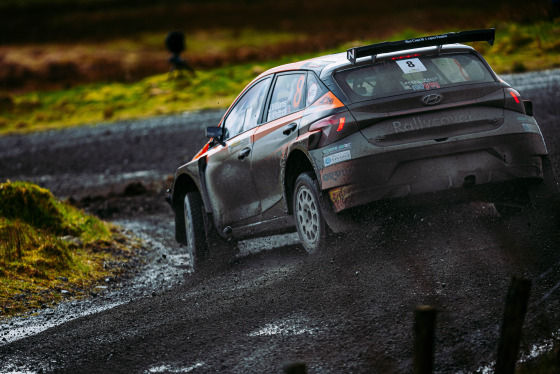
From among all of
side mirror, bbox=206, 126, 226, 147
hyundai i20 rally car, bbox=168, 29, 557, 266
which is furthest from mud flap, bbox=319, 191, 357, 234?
side mirror, bbox=206, 126, 226, 147

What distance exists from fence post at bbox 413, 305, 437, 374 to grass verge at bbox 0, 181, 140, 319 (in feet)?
17.2

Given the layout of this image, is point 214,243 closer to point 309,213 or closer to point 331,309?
point 309,213

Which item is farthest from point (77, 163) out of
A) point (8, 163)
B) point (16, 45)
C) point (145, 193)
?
point (16, 45)

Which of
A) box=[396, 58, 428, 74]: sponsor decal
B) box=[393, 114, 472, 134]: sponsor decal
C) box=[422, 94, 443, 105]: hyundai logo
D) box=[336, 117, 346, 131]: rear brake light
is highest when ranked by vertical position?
box=[396, 58, 428, 74]: sponsor decal

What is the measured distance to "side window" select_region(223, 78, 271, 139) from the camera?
7.79 metres

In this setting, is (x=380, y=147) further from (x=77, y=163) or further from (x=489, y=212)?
(x=77, y=163)

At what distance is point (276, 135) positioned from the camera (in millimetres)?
7109

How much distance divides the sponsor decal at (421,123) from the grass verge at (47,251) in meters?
3.92

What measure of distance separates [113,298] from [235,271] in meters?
1.30

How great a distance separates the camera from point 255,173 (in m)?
7.55

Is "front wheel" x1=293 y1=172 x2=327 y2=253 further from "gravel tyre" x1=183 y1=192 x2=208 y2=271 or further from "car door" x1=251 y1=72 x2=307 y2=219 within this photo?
"gravel tyre" x1=183 y1=192 x2=208 y2=271

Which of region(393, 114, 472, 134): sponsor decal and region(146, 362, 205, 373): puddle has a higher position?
region(393, 114, 472, 134): sponsor decal

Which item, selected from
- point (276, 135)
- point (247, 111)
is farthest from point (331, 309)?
point (247, 111)

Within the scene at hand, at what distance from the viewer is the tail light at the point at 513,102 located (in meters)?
6.47
